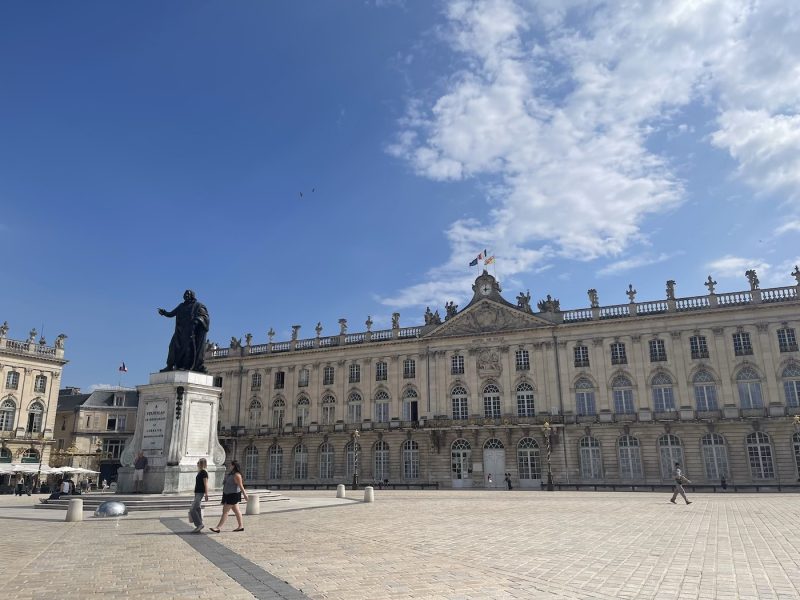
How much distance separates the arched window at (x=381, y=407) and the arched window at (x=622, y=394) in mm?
18169

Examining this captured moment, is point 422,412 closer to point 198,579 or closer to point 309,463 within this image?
point 309,463

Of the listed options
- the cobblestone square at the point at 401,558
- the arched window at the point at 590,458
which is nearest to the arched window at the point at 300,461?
the arched window at the point at 590,458

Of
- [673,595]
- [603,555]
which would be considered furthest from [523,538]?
[673,595]

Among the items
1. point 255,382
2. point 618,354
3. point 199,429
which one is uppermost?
point 618,354

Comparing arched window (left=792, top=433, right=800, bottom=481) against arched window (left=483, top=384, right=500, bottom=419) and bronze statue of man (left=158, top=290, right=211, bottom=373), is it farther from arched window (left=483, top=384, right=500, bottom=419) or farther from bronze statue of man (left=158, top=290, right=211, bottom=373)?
bronze statue of man (left=158, top=290, right=211, bottom=373)

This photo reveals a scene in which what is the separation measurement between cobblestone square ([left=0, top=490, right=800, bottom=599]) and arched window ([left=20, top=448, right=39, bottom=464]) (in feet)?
126

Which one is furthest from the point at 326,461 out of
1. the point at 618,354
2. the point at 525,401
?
the point at 618,354

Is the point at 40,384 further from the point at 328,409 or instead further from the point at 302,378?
the point at 328,409

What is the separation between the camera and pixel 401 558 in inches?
383

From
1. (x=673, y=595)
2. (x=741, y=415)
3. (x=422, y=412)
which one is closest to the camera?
(x=673, y=595)

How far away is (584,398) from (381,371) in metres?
16.8

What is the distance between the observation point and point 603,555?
33.7 ft

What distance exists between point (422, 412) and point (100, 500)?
105 feet

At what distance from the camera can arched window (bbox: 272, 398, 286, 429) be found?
54156mm
